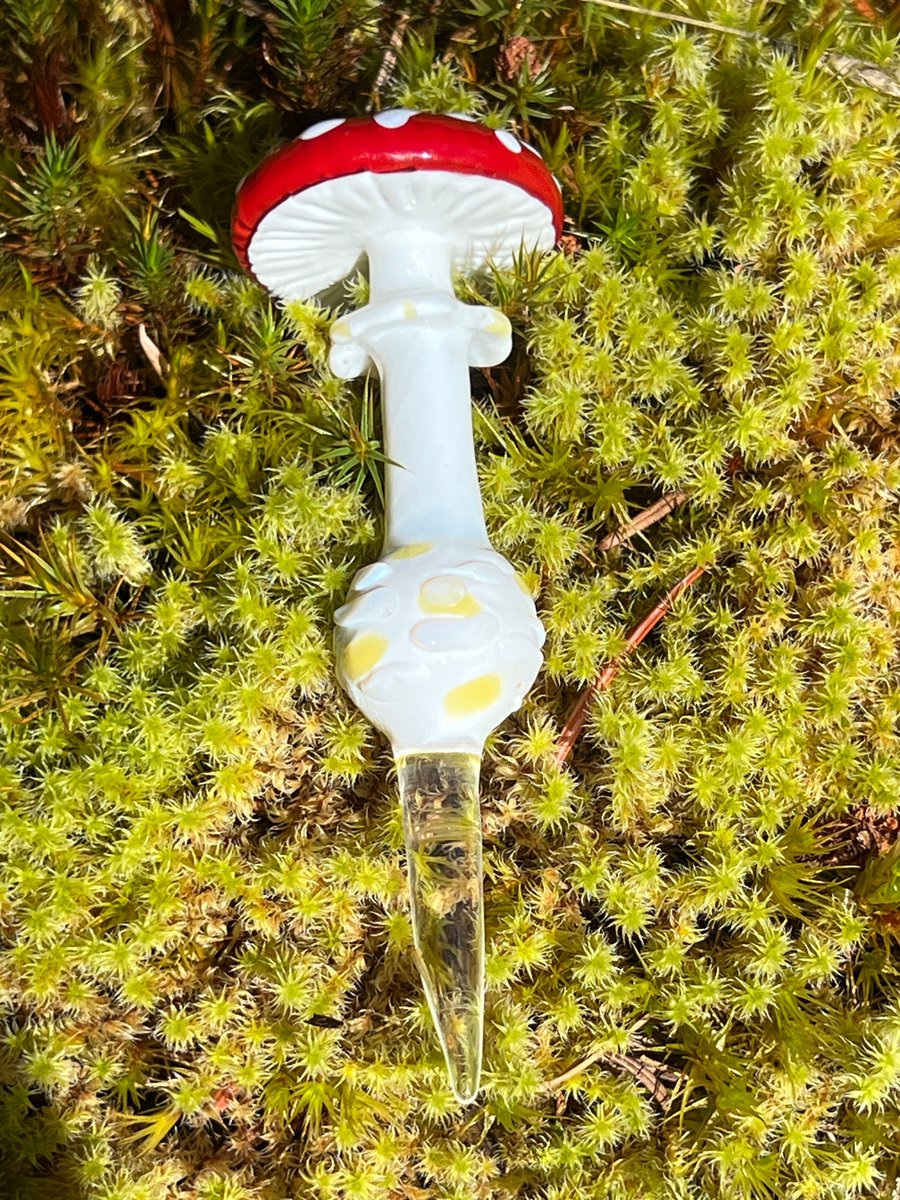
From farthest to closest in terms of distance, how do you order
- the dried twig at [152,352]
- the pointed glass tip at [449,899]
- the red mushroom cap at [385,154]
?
the dried twig at [152,352], the pointed glass tip at [449,899], the red mushroom cap at [385,154]

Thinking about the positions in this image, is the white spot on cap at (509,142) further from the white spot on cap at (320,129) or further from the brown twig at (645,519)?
the brown twig at (645,519)

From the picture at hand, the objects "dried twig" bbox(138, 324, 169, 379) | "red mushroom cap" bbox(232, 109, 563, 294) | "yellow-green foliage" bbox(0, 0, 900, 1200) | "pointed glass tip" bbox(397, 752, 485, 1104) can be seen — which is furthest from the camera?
"dried twig" bbox(138, 324, 169, 379)

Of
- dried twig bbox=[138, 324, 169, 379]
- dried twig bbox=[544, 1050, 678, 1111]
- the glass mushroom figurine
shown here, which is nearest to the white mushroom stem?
the glass mushroom figurine

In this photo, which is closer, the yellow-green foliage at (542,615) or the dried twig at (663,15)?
the yellow-green foliage at (542,615)

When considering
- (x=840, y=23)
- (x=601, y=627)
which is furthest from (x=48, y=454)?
(x=840, y=23)

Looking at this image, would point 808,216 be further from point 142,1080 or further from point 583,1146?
point 142,1080

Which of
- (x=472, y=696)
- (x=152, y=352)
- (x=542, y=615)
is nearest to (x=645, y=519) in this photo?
(x=542, y=615)

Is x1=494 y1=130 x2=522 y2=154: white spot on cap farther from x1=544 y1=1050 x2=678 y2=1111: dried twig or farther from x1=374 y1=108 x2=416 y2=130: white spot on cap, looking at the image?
x1=544 y1=1050 x2=678 y2=1111: dried twig

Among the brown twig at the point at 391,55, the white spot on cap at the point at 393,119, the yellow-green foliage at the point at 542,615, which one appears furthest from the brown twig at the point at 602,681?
the brown twig at the point at 391,55
